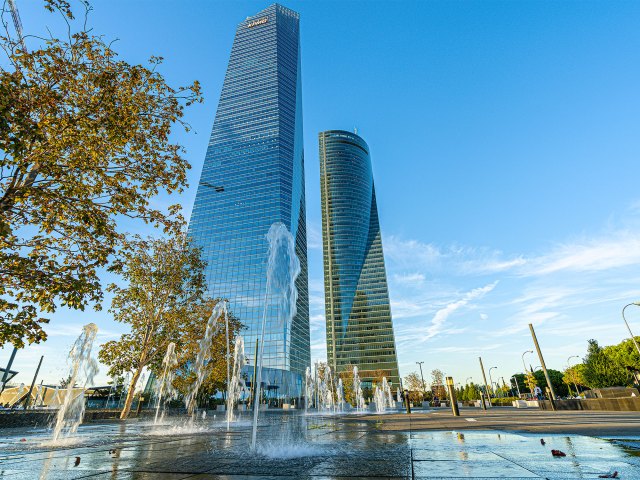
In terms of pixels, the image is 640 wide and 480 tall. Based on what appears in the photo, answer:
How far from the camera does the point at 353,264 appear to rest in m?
156

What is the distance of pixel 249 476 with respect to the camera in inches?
134

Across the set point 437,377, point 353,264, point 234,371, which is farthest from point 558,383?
point 234,371

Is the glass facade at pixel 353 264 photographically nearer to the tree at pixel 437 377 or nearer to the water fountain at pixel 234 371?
the tree at pixel 437 377

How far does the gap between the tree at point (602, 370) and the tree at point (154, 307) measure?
176ft

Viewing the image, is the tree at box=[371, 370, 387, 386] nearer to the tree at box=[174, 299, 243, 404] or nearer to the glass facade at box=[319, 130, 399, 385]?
the glass facade at box=[319, 130, 399, 385]

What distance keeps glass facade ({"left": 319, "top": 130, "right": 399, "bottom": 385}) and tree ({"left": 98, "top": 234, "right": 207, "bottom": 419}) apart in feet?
385

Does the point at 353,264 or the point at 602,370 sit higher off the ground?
the point at 353,264

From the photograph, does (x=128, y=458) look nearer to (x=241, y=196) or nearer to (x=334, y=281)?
(x=241, y=196)

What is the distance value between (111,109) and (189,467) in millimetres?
7168

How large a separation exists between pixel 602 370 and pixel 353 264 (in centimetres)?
11551

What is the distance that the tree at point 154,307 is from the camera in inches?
858

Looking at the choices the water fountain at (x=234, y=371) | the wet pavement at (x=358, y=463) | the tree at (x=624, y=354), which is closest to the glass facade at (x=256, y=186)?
the water fountain at (x=234, y=371)

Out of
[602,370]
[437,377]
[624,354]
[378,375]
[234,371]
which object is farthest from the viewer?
[378,375]

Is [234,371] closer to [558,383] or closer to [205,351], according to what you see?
[205,351]
